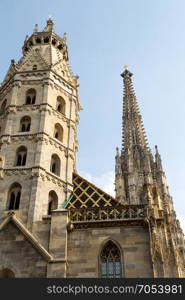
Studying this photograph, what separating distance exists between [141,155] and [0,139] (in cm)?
4381

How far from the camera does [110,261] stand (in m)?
18.8

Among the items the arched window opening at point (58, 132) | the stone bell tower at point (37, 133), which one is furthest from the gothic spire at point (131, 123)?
the arched window opening at point (58, 132)

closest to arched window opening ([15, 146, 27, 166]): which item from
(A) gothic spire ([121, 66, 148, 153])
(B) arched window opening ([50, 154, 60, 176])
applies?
(B) arched window opening ([50, 154, 60, 176])

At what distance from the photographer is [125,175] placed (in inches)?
2459

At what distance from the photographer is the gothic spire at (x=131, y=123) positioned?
2734 inches

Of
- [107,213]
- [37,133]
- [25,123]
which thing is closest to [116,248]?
[107,213]

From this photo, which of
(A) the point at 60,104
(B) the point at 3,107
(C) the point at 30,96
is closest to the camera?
(C) the point at 30,96

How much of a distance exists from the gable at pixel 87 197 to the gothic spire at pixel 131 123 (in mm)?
43794

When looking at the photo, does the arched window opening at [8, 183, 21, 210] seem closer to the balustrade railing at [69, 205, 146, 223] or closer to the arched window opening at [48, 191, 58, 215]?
the arched window opening at [48, 191, 58, 215]

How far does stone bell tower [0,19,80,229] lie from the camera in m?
21.9

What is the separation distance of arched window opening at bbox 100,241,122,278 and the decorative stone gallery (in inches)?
1.8

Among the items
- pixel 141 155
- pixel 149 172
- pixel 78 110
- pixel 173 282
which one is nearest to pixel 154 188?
pixel 173 282

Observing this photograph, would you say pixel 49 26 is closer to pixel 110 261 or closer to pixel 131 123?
pixel 110 261

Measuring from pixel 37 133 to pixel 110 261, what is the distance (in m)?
9.31
